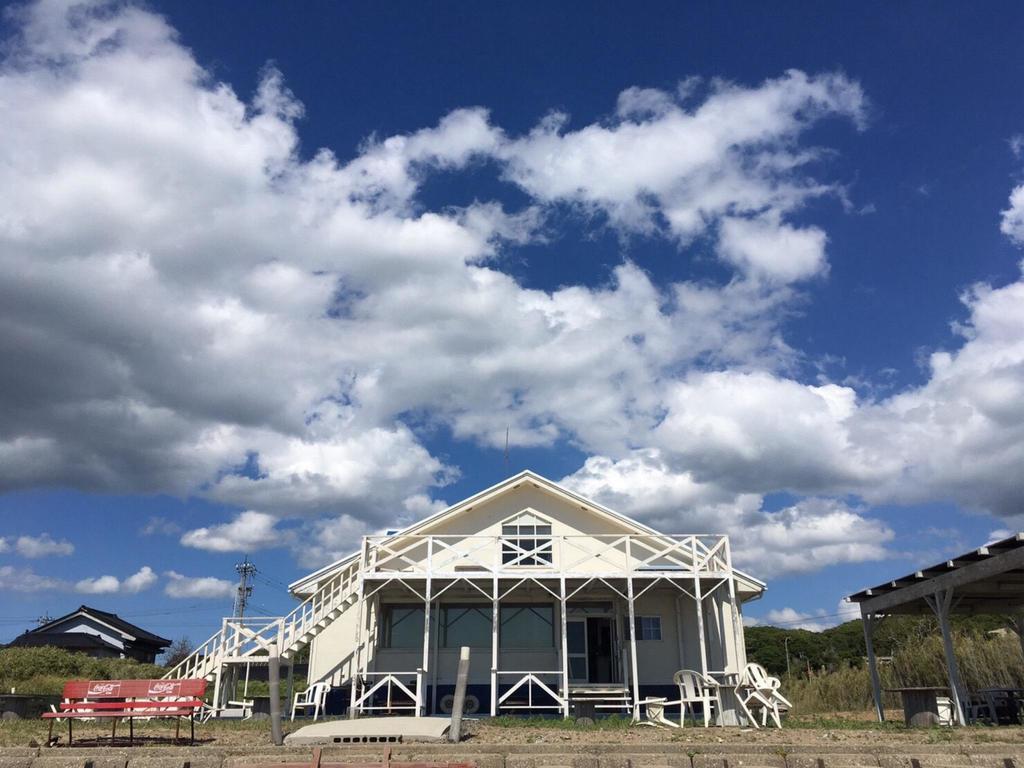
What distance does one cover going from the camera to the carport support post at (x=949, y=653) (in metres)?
13.3

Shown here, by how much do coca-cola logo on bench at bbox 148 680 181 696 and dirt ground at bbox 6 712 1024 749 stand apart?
2.43 ft

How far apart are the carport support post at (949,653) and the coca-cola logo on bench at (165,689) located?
1234 centimetres

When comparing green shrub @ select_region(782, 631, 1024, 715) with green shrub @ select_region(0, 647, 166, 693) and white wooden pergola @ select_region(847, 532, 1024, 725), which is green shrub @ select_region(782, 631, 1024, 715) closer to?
white wooden pergola @ select_region(847, 532, 1024, 725)

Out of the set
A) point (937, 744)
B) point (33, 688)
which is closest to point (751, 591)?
point (937, 744)

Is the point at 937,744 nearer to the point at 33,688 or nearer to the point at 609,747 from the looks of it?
the point at 609,747

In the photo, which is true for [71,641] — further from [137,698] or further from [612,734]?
[612,734]

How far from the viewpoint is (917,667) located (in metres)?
21.9

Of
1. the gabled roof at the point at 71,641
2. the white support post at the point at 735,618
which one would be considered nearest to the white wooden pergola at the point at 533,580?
the white support post at the point at 735,618

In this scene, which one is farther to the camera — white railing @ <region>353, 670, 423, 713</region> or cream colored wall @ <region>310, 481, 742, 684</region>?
cream colored wall @ <region>310, 481, 742, 684</region>

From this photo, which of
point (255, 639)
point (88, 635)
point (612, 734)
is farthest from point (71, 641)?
point (612, 734)

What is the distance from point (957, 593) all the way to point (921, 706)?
2.71 m

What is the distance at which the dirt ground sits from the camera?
10727 mm

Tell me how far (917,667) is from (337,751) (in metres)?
18.2

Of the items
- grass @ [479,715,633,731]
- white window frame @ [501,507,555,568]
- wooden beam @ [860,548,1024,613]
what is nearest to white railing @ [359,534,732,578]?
white window frame @ [501,507,555,568]
